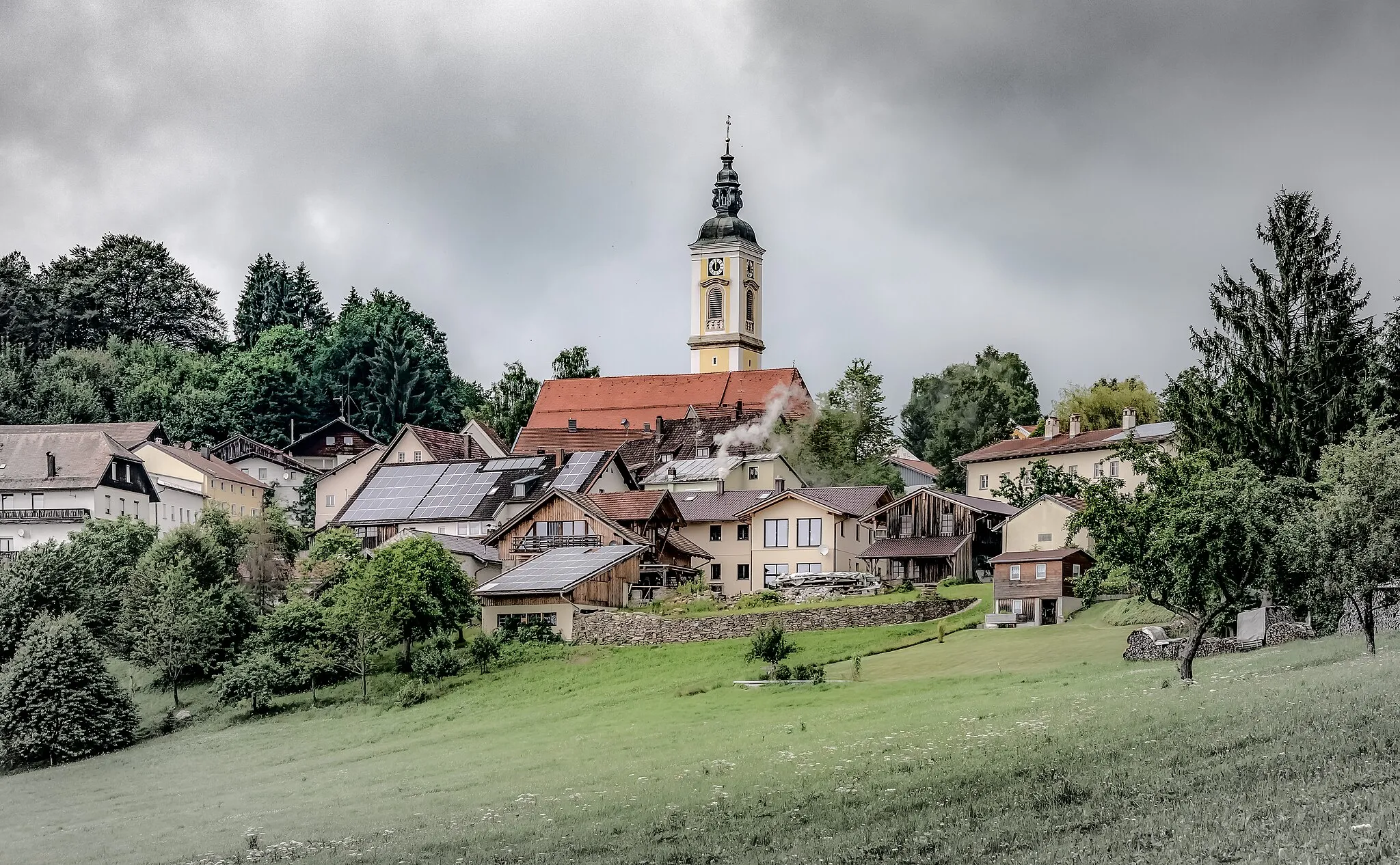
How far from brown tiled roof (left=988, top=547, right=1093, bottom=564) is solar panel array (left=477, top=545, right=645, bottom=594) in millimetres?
16661

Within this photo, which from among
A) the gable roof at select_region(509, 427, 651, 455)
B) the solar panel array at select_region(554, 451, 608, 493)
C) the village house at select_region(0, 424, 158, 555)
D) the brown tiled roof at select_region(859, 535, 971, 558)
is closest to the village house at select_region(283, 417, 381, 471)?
the gable roof at select_region(509, 427, 651, 455)

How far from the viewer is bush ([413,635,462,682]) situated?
63000mm

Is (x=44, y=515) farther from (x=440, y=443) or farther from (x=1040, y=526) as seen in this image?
(x=1040, y=526)

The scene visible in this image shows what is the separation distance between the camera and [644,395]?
133 meters

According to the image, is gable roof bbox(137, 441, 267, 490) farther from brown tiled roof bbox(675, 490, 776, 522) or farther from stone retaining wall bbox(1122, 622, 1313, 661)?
stone retaining wall bbox(1122, 622, 1313, 661)

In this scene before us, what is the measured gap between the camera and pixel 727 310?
15562 cm

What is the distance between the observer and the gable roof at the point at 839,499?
3253 inches

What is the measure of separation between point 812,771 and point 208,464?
8342 centimetres

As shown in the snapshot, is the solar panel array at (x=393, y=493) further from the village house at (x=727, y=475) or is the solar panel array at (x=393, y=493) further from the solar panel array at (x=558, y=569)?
the solar panel array at (x=558, y=569)

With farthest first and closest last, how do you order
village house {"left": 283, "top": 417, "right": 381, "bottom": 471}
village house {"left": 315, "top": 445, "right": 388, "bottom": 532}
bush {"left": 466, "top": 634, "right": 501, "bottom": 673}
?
1. village house {"left": 283, "top": 417, "right": 381, "bottom": 471}
2. village house {"left": 315, "top": 445, "right": 388, "bottom": 532}
3. bush {"left": 466, "top": 634, "right": 501, "bottom": 673}

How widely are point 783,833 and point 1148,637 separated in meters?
24.1

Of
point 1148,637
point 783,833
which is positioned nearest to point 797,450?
point 1148,637

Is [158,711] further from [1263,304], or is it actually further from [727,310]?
[727,310]

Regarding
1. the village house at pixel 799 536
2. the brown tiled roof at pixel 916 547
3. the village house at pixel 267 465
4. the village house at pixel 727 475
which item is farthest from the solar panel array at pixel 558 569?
the village house at pixel 267 465
